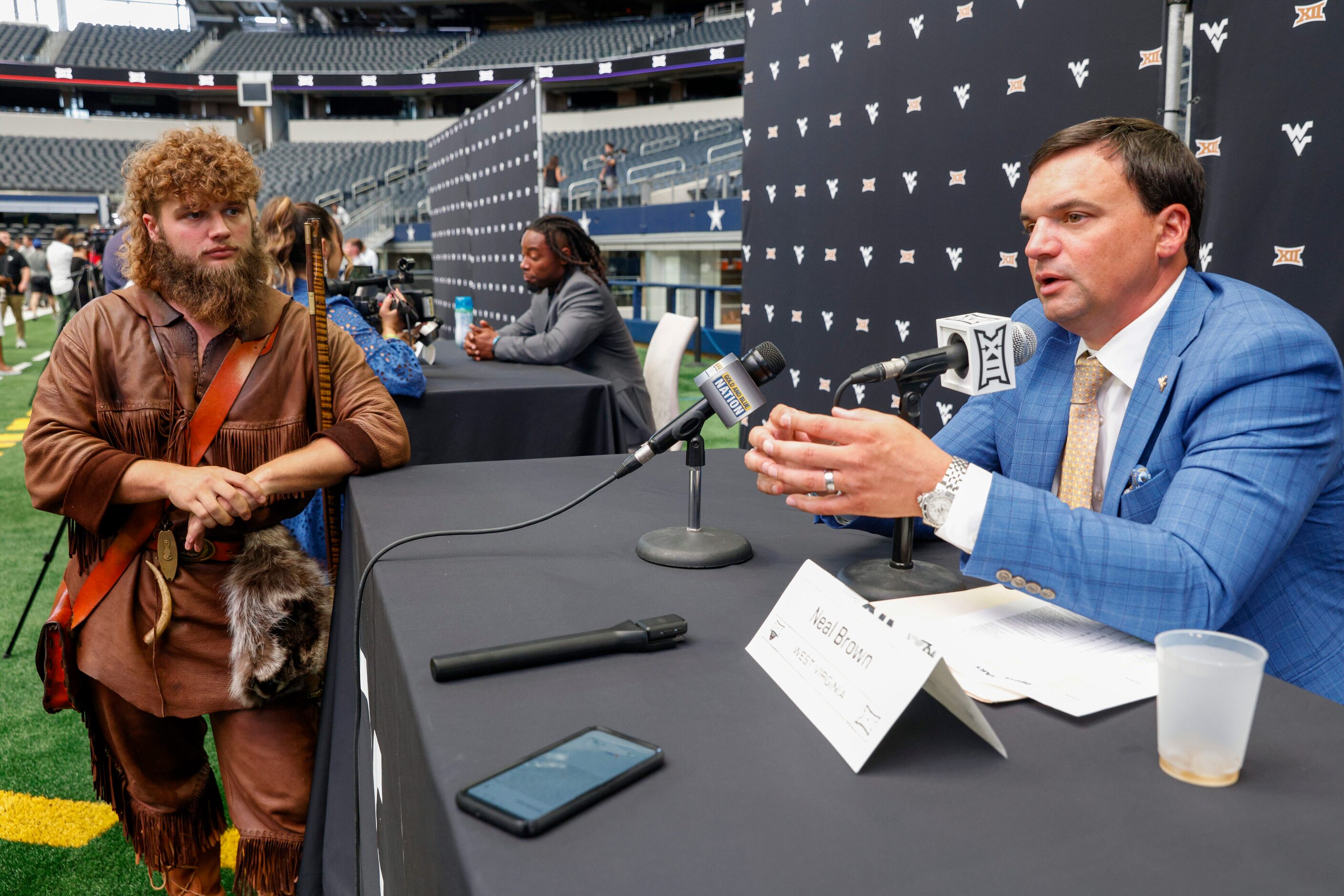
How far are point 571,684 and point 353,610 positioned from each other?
77 centimetres

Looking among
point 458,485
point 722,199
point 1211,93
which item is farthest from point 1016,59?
point 722,199

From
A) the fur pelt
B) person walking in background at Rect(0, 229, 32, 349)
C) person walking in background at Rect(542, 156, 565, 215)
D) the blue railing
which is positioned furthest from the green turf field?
person walking in background at Rect(0, 229, 32, 349)

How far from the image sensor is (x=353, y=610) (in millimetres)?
1433

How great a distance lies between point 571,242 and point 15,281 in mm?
8616

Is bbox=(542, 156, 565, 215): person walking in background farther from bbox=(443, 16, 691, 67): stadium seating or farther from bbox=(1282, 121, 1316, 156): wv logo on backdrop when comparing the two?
bbox=(443, 16, 691, 67): stadium seating

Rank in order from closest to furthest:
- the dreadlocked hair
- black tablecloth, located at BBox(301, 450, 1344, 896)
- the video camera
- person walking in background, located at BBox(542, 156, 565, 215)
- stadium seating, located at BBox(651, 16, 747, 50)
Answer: black tablecloth, located at BBox(301, 450, 1344, 896) < the video camera < the dreadlocked hair < person walking in background, located at BBox(542, 156, 565, 215) < stadium seating, located at BBox(651, 16, 747, 50)

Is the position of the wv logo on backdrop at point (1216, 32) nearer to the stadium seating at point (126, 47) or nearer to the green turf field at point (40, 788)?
the green turf field at point (40, 788)

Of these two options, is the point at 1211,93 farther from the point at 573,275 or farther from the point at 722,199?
the point at 722,199

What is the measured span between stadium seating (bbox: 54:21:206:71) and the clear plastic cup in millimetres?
28140

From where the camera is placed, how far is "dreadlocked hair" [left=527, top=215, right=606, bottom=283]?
143 inches

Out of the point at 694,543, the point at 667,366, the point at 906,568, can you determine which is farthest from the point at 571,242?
the point at 906,568

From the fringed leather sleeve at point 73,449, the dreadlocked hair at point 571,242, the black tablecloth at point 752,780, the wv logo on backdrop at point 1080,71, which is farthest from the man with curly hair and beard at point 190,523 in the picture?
the dreadlocked hair at point 571,242

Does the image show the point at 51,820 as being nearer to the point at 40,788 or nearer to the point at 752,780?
the point at 40,788

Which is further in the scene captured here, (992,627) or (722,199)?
(722,199)
